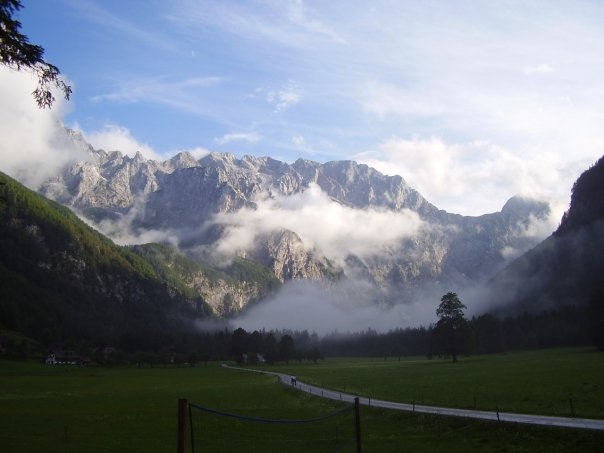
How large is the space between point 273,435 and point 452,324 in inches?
4034

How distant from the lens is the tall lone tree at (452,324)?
132 metres

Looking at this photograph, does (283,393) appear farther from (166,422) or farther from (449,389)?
(166,422)

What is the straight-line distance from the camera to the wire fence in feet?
102

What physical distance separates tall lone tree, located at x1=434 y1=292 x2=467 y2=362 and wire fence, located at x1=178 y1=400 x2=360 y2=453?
89.5 m

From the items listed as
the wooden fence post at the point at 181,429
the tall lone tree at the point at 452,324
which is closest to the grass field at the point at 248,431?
the wooden fence post at the point at 181,429

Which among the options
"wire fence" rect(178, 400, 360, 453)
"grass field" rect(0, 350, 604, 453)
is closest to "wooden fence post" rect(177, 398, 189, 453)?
"wire fence" rect(178, 400, 360, 453)

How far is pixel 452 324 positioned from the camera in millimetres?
132625

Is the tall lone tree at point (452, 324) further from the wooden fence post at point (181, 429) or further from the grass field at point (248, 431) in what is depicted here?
the wooden fence post at point (181, 429)

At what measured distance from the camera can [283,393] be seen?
77375 millimetres

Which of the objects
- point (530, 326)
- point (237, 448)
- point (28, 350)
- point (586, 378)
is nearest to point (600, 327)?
point (530, 326)

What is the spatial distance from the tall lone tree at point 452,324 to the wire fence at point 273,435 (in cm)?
8949

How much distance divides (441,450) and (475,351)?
162 meters

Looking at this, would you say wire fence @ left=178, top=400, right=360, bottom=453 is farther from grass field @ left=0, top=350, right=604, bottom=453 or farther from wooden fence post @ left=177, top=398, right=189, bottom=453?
wooden fence post @ left=177, top=398, right=189, bottom=453

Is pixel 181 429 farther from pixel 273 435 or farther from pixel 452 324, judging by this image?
pixel 452 324
